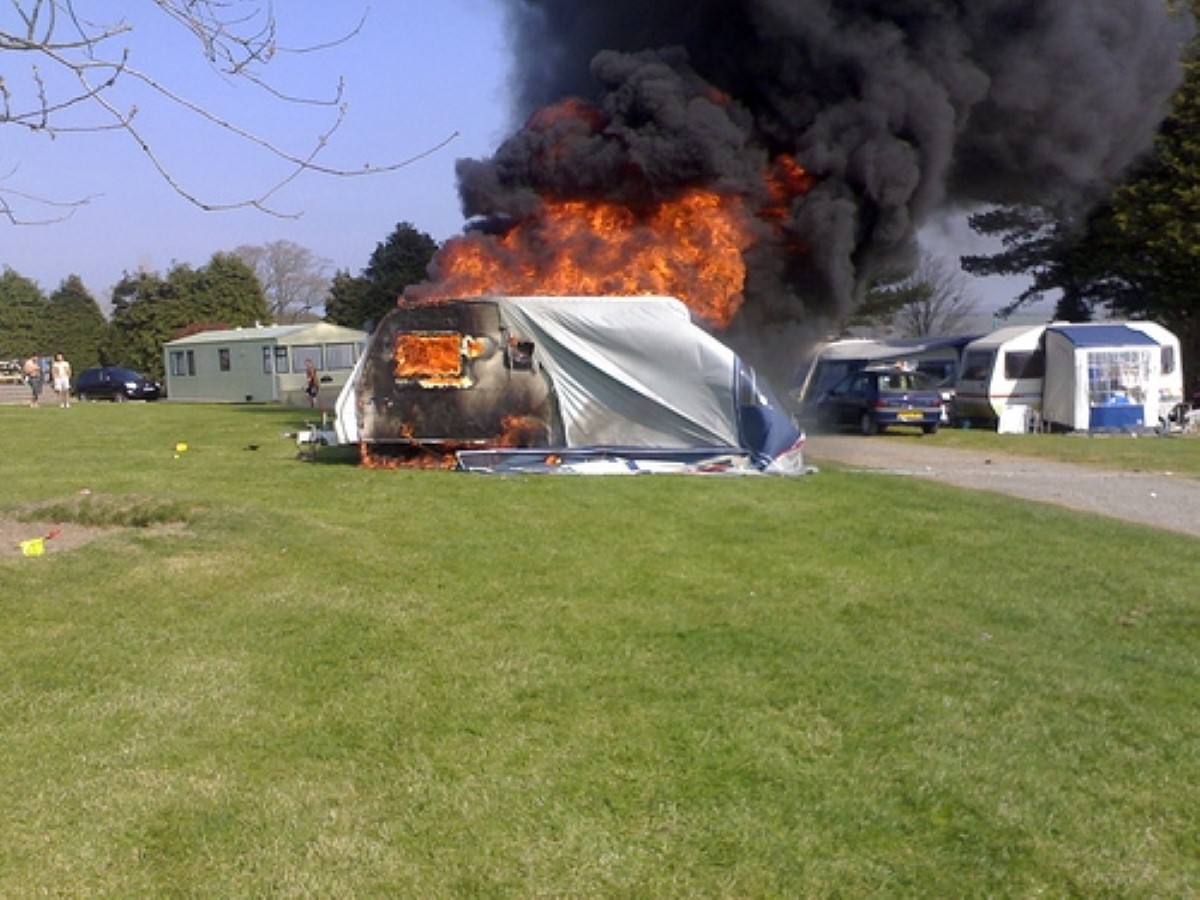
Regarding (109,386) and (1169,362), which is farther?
(109,386)

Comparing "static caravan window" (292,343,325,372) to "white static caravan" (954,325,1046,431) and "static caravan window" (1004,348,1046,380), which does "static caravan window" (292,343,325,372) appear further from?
Result: "static caravan window" (1004,348,1046,380)

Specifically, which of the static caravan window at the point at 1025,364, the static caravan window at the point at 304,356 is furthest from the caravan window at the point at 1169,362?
the static caravan window at the point at 304,356

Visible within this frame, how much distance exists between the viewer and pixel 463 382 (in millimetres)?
15641

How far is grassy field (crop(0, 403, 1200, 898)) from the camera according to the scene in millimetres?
4348

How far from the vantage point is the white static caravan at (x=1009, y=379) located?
94.9ft

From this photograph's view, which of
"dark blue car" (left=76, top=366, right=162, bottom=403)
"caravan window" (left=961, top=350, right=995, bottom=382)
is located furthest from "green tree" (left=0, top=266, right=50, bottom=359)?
"caravan window" (left=961, top=350, right=995, bottom=382)

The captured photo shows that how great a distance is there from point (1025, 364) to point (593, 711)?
25922mm

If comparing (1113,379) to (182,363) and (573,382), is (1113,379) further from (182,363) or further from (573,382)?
(182,363)

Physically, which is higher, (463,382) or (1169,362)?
(463,382)

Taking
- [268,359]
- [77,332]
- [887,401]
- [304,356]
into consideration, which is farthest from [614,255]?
[77,332]

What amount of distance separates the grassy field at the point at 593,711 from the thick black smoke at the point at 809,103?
30.6 ft

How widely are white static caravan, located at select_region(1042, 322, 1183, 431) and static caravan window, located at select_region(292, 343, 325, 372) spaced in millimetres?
25757

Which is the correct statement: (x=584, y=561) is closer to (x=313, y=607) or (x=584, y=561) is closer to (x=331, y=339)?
(x=313, y=607)

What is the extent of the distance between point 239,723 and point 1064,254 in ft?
116
